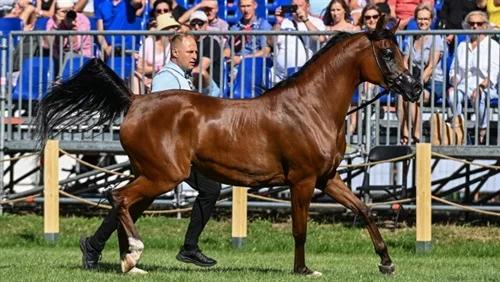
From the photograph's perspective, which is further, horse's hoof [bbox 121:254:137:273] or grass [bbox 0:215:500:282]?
grass [bbox 0:215:500:282]

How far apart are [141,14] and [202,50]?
262 cm

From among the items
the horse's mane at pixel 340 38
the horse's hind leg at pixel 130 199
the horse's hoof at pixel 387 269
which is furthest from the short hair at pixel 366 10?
the horse's hind leg at pixel 130 199

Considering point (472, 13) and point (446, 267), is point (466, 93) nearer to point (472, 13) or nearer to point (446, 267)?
point (472, 13)

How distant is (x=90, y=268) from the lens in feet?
41.2

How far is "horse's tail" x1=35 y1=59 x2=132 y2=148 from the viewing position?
12414mm

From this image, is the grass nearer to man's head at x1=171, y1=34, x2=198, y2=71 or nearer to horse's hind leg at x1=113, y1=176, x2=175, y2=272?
horse's hind leg at x1=113, y1=176, x2=175, y2=272

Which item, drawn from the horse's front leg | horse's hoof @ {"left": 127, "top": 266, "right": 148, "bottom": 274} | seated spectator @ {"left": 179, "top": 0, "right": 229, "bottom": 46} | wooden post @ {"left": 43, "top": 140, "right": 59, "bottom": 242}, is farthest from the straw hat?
horse's hoof @ {"left": 127, "top": 266, "right": 148, "bottom": 274}

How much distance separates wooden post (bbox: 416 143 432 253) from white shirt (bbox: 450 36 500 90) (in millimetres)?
1227

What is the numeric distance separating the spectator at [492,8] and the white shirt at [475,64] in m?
1.42

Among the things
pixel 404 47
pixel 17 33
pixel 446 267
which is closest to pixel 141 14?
pixel 17 33

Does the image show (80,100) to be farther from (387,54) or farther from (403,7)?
(403,7)

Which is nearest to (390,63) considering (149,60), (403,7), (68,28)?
(149,60)

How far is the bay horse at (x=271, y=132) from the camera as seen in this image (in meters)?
12.0

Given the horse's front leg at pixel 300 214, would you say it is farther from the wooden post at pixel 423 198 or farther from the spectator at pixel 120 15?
the spectator at pixel 120 15
